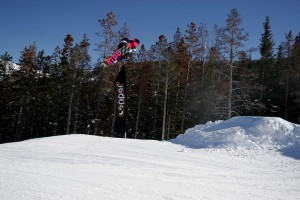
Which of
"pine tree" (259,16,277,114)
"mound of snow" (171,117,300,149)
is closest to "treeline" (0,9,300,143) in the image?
"pine tree" (259,16,277,114)

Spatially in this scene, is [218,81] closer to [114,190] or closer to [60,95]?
[60,95]

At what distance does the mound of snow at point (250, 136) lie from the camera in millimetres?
13312

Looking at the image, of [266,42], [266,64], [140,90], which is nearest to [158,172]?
[140,90]

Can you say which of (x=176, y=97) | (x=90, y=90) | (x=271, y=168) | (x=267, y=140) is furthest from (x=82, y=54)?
(x=271, y=168)

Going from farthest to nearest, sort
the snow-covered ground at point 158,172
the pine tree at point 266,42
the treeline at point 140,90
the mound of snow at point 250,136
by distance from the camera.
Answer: the pine tree at point 266,42 → the treeline at point 140,90 → the mound of snow at point 250,136 → the snow-covered ground at point 158,172

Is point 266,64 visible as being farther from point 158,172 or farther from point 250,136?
point 158,172

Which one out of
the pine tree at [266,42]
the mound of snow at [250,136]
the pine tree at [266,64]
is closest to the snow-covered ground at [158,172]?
the mound of snow at [250,136]

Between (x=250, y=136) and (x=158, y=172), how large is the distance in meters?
8.55

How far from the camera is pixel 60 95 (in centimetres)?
3550

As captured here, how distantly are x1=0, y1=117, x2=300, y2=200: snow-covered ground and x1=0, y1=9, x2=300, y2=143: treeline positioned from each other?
14.8 m

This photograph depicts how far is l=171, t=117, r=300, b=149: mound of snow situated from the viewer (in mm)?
13312

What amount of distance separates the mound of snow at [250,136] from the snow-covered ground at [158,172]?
0.18ft

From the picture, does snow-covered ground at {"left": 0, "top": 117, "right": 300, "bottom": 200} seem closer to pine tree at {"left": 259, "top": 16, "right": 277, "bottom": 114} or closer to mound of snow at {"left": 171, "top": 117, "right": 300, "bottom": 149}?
mound of snow at {"left": 171, "top": 117, "right": 300, "bottom": 149}

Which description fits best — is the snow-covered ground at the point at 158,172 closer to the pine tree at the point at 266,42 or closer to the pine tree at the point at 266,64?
the pine tree at the point at 266,64
